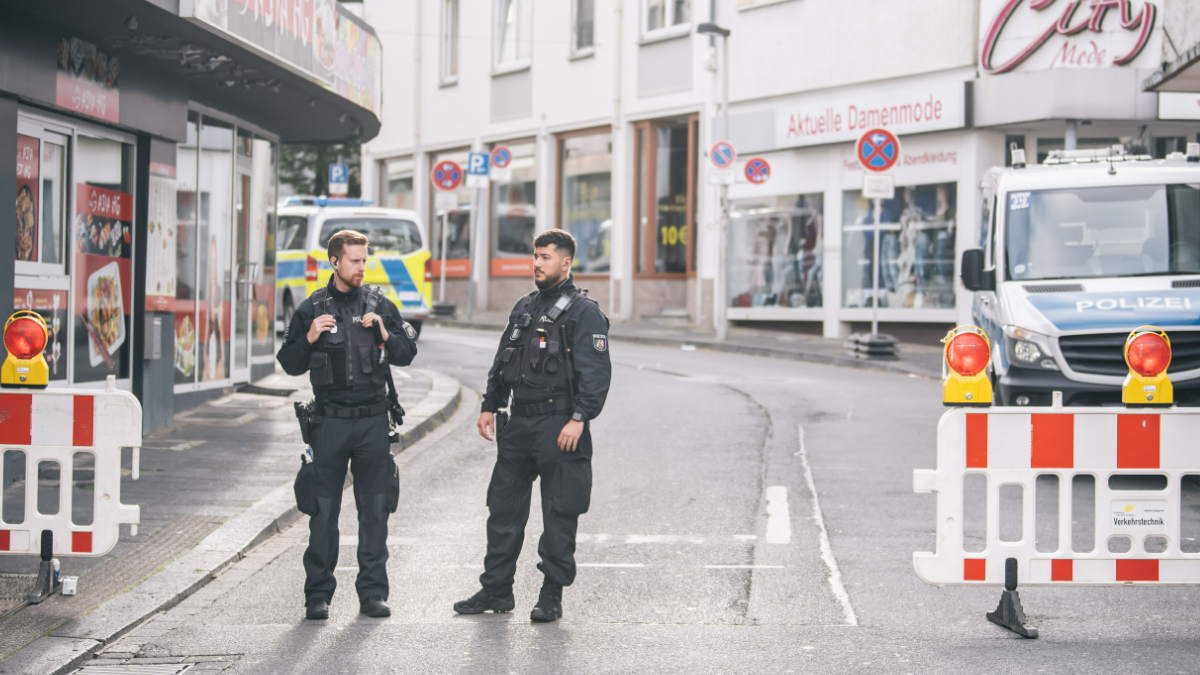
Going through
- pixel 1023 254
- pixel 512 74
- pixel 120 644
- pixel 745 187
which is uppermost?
pixel 512 74

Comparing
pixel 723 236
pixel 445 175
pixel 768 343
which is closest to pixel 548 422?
pixel 768 343

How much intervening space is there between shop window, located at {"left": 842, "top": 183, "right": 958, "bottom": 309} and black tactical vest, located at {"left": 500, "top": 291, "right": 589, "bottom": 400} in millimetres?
16045

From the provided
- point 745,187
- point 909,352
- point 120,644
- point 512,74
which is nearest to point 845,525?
point 120,644

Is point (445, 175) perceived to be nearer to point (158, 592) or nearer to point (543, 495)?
point (158, 592)

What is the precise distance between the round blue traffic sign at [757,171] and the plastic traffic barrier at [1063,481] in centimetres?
1672

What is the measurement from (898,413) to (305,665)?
863cm

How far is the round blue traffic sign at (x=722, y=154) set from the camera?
840 inches

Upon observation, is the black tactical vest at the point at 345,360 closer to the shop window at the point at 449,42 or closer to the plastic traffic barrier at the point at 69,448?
the plastic traffic barrier at the point at 69,448

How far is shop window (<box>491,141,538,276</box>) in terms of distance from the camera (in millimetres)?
30438

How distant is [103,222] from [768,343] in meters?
12.9

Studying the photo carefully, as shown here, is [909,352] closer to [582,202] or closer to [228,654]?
[582,202]

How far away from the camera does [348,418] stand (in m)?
6.10

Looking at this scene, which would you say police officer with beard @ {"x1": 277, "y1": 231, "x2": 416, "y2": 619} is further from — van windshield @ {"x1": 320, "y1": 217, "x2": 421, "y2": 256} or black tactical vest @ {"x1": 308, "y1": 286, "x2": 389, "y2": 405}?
van windshield @ {"x1": 320, "y1": 217, "x2": 421, "y2": 256}

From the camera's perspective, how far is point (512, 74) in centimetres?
3108
